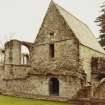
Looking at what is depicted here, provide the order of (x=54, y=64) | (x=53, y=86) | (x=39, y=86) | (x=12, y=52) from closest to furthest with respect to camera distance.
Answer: (x=53, y=86) < (x=39, y=86) < (x=54, y=64) < (x=12, y=52)

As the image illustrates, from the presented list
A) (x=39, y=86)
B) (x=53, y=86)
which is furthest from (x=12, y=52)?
(x=53, y=86)

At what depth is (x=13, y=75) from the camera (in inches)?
1222

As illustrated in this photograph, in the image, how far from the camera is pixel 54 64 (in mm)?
28547

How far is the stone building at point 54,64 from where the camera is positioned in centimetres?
2650

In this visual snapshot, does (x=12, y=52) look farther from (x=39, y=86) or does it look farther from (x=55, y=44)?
(x=39, y=86)

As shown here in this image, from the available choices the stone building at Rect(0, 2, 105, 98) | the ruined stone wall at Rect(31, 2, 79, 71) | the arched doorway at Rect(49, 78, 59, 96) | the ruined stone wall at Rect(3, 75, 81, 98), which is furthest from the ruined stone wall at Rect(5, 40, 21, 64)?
the arched doorway at Rect(49, 78, 59, 96)

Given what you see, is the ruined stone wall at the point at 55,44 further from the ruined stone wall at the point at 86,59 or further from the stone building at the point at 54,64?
the ruined stone wall at the point at 86,59

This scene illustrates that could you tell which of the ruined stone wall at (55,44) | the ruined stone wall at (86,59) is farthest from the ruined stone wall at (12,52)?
the ruined stone wall at (86,59)

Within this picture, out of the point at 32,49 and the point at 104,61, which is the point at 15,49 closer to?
the point at 32,49

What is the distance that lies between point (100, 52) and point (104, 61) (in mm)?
5492

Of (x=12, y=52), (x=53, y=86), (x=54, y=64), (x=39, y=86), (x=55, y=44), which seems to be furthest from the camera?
(x=12, y=52)

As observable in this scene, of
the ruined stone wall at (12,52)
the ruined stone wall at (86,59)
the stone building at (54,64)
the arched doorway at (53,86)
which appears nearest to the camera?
the stone building at (54,64)

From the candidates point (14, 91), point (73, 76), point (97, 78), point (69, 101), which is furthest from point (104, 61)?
point (14, 91)

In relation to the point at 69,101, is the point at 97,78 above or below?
above
